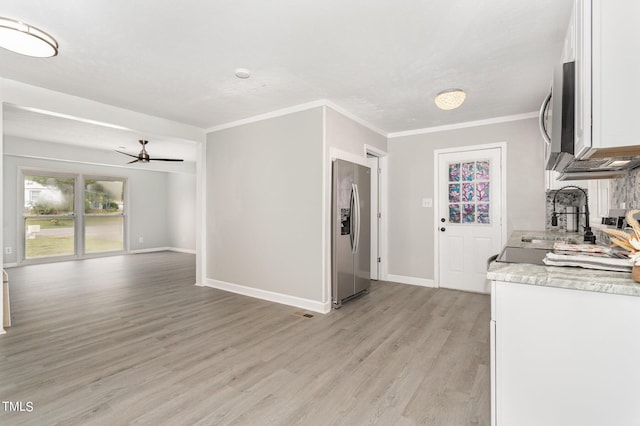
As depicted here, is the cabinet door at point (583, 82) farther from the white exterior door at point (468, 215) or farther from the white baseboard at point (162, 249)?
the white baseboard at point (162, 249)

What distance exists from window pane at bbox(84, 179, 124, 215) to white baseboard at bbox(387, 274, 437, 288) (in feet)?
24.2

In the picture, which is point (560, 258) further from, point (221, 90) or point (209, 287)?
point (209, 287)

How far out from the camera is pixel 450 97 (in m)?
3.06

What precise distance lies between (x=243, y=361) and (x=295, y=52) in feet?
8.34

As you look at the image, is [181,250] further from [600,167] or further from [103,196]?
[600,167]

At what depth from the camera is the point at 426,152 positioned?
15.6ft

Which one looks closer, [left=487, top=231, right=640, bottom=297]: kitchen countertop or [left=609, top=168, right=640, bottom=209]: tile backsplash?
[left=487, top=231, right=640, bottom=297]: kitchen countertop

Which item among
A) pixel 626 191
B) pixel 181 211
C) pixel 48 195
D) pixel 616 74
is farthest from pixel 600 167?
pixel 48 195

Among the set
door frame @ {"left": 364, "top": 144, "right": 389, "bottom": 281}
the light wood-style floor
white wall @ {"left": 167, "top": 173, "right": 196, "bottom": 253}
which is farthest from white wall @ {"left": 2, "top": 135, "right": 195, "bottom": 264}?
door frame @ {"left": 364, "top": 144, "right": 389, "bottom": 281}

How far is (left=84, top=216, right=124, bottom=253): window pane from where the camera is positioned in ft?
24.9

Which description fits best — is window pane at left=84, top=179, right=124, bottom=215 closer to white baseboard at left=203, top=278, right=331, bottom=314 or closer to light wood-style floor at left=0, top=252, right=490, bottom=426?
light wood-style floor at left=0, top=252, right=490, bottom=426

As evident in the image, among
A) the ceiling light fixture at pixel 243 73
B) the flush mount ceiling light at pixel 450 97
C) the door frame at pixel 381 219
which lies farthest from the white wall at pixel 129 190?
the flush mount ceiling light at pixel 450 97

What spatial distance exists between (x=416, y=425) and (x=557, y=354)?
896 mm

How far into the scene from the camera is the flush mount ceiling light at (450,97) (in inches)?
120
